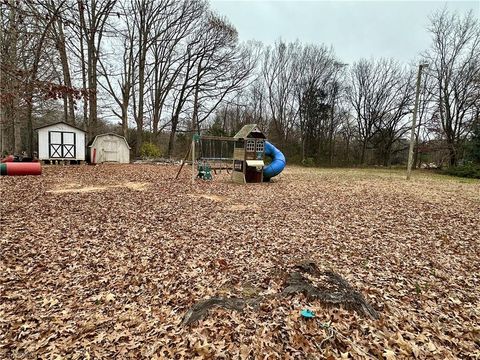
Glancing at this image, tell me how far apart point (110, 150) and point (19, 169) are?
8.43 meters

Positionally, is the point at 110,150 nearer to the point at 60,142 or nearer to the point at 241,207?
the point at 60,142

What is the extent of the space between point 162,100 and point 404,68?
26.1 metres

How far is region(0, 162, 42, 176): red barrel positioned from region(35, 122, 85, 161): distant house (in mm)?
5194

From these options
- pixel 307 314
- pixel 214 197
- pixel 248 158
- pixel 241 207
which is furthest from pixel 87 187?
pixel 307 314

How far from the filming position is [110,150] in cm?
1977

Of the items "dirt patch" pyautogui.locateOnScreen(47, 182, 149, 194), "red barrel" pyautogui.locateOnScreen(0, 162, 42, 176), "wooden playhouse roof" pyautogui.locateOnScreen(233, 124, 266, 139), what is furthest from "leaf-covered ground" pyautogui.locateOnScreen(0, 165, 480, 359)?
"wooden playhouse roof" pyautogui.locateOnScreen(233, 124, 266, 139)

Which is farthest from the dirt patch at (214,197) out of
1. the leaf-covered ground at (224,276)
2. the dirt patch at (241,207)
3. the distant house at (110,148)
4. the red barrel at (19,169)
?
the distant house at (110,148)

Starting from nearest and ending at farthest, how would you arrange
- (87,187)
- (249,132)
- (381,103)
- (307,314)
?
1. (307,314)
2. (87,187)
3. (249,132)
4. (381,103)

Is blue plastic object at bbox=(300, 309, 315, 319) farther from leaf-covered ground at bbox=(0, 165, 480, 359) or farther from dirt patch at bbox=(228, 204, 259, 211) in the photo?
dirt patch at bbox=(228, 204, 259, 211)

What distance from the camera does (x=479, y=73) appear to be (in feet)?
68.1

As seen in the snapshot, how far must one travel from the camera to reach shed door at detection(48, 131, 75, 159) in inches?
642

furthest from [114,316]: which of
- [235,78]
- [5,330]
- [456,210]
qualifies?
[235,78]

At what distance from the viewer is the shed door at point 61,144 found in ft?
53.5

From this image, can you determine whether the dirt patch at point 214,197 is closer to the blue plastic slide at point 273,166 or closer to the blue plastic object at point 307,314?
the blue plastic slide at point 273,166
